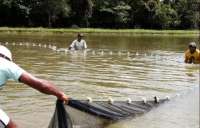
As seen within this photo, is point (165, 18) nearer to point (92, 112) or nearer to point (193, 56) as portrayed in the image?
point (193, 56)

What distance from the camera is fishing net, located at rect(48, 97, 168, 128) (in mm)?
5961

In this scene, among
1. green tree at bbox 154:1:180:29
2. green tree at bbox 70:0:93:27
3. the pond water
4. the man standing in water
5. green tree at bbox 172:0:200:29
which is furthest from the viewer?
green tree at bbox 172:0:200:29

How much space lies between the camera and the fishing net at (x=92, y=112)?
19.6ft

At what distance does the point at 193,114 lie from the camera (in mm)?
9469

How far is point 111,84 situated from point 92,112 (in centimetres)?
633

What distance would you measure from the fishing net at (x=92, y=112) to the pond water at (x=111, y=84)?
0.21 m

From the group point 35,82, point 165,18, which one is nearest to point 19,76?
point 35,82

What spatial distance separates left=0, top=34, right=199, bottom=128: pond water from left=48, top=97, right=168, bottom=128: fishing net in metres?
0.21

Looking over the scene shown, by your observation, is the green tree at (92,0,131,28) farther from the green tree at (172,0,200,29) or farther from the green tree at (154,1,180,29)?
the green tree at (172,0,200,29)

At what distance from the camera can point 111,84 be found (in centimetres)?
1333

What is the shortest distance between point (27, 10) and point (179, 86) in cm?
4801

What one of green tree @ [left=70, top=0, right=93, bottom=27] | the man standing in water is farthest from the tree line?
the man standing in water

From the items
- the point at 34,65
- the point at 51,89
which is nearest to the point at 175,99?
the point at 51,89

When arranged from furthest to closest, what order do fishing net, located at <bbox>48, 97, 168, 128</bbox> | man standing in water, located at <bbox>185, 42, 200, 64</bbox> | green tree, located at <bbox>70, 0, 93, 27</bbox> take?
green tree, located at <bbox>70, 0, 93, 27</bbox> < man standing in water, located at <bbox>185, 42, 200, 64</bbox> < fishing net, located at <bbox>48, 97, 168, 128</bbox>
